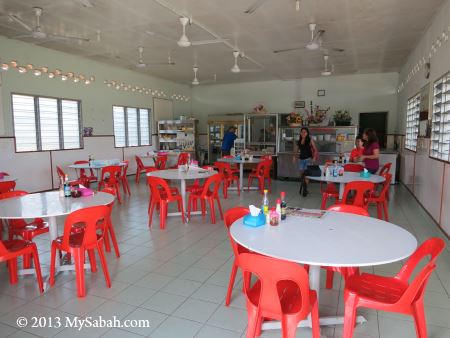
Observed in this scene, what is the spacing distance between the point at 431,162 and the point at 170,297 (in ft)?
14.7

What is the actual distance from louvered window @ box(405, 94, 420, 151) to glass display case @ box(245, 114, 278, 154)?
3.51m

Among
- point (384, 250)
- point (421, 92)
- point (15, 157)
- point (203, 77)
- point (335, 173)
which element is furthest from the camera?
point (203, 77)

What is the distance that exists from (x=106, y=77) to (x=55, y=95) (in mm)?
1666

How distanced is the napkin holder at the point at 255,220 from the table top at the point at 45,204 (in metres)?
1.52

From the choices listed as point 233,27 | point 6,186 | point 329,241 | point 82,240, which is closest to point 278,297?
point 329,241

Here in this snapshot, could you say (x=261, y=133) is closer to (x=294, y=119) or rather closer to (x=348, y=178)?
(x=294, y=119)

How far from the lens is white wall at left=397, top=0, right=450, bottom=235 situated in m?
4.45

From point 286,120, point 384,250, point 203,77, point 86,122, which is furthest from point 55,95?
point 384,250

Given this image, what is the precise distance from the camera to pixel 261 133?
10492mm

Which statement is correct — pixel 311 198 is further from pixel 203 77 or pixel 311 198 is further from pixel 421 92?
pixel 203 77

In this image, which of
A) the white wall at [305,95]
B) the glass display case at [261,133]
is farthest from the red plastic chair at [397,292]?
the white wall at [305,95]

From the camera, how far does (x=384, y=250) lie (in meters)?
2.03

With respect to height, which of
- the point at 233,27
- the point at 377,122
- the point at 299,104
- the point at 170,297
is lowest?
the point at 170,297

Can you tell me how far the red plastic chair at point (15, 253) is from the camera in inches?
107
